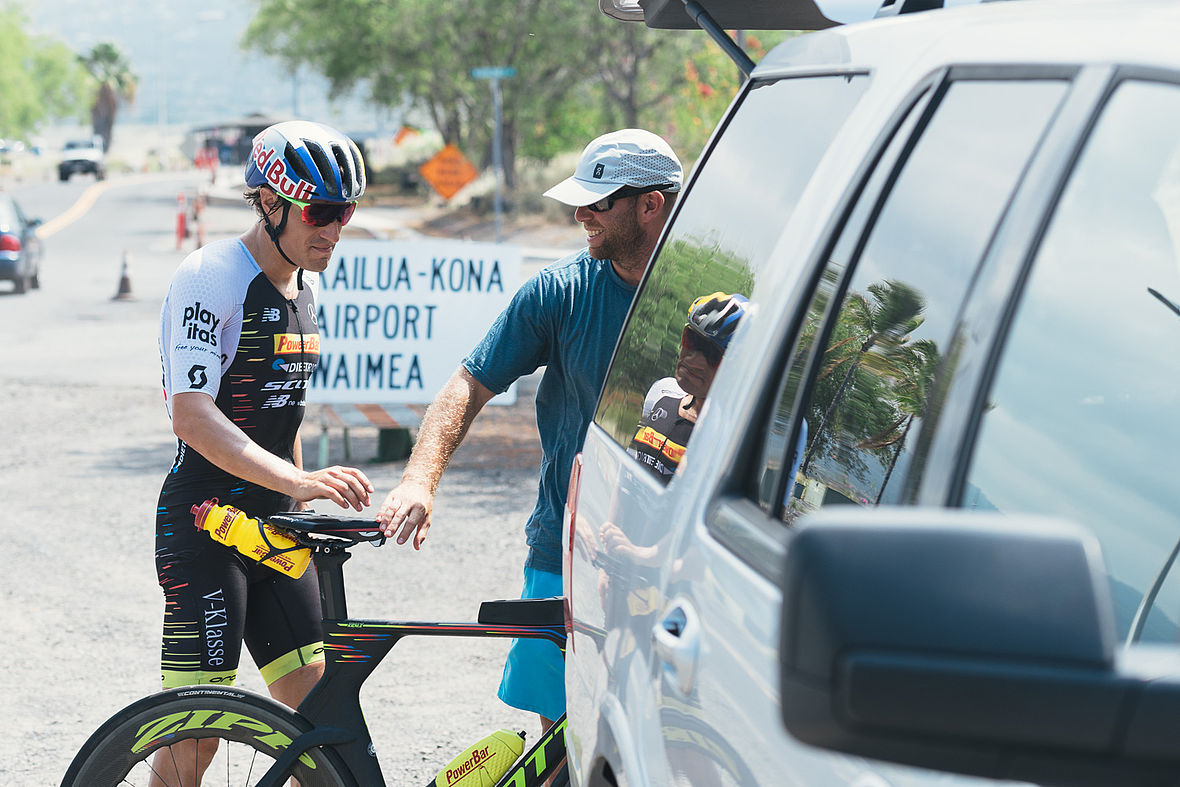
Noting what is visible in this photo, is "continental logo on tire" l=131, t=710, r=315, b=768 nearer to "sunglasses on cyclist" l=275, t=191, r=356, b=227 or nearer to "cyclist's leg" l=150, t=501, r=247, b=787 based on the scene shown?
"cyclist's leg" l=150, t=501, r=247, b=787

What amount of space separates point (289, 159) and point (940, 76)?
6.80ft

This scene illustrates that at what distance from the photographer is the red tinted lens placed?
11.3ft

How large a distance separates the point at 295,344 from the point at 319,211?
35 cm

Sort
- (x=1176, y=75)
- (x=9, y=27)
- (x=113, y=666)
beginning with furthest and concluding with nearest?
(x=9, y=27) < (x=113, y=666) < (x=1176, y=75)

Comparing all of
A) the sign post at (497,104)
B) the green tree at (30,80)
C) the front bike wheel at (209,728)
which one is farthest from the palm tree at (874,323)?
the green tree at (30,80)

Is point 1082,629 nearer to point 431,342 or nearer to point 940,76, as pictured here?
point 940,76

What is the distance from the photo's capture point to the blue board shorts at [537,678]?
3.50m

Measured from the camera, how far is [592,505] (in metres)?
2.49

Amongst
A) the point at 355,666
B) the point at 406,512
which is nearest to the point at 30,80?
the point at 406,512

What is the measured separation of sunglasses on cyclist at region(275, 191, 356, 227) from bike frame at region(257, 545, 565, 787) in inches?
34.1

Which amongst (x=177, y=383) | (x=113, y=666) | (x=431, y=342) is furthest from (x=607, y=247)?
(x=431, y=342)

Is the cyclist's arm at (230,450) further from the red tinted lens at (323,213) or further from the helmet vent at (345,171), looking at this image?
the helmet vent at (345,171)

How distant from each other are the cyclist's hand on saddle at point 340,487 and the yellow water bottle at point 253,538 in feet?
0.44

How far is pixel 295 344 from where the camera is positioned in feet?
11.7
